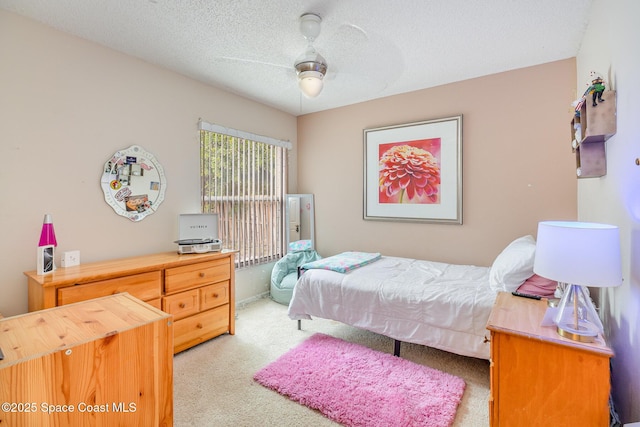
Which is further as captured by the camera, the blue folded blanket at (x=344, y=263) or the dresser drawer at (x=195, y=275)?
the blue folded blanket at (x=344, y=263)

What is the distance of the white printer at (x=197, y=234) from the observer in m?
2.76

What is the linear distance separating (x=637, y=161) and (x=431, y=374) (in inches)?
69.2

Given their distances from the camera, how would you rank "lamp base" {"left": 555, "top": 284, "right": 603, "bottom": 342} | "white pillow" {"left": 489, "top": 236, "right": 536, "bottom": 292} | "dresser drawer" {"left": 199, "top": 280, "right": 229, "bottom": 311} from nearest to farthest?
1. "lamp base" {"left": 555, "top": 284, "right": 603, "bottom": 342}
2. "white pillow" {"left": 489, "top": 236, "right": 536, "bottom": 292}
3. "dresser drawer" {"left": 199, "top": 280, "right": 229, "bottom": 311}

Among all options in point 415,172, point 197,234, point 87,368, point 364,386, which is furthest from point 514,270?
point 197,234

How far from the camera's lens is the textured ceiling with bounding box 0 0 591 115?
Result: 1955 mm

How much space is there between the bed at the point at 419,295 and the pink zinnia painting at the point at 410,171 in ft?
2.74

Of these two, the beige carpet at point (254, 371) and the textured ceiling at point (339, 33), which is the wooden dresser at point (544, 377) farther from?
the textured ceiling at point (339, 33)

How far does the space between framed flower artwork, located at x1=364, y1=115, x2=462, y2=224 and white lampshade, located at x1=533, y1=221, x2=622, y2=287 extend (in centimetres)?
210

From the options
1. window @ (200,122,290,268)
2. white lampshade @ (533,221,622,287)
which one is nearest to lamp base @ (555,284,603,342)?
white lampshade @ (533,221,622,287)

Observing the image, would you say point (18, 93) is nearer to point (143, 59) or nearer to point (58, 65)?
point (58, 65)

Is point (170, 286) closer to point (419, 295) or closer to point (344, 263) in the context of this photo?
point (344, 263)

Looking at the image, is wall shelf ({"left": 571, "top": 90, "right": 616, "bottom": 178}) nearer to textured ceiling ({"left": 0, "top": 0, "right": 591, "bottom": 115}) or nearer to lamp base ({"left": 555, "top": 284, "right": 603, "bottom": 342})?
lamp base ({"left": 555, "top": 284, "right": 603, "bottom": 342})

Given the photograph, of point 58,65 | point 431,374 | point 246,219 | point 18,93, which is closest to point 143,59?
point 58,65

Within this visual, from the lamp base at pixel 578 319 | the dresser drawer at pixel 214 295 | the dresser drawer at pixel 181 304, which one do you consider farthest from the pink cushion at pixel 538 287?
the dresser drawer at pixel 181 304
